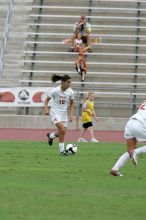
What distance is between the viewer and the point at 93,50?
35.8 m

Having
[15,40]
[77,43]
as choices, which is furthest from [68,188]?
[15,40]

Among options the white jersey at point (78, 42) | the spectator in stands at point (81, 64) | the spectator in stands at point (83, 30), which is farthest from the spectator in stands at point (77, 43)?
the spectator in stands at point (81, 64)

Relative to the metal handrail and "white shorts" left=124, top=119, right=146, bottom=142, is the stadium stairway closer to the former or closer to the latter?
the metal handrail

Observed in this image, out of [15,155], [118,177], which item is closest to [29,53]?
[15,155]

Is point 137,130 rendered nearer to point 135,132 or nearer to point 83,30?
point 135,132

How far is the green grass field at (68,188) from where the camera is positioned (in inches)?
407

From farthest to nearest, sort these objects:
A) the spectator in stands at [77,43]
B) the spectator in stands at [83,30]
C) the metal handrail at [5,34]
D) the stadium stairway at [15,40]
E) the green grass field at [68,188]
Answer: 1. the metal handrail at [5,34]
2. the stadium stairway at [15,40]
3. the spectator in stands at [77,43]
4. the spectator in stands at [83,30]
5. the green grass field at [68,188]

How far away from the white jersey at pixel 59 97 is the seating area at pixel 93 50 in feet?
38.1

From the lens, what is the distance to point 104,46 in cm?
3588

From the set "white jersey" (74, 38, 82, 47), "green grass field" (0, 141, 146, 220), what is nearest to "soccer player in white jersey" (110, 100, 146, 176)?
"green grass field" (0, 141, 146, 220)

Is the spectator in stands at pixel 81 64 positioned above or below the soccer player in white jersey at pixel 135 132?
below

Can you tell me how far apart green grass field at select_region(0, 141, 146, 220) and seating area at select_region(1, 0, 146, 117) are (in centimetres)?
1334

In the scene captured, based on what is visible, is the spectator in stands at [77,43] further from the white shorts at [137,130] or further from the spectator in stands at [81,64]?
the white shorts at [137,130]

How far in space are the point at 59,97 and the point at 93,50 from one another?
1557 cm
